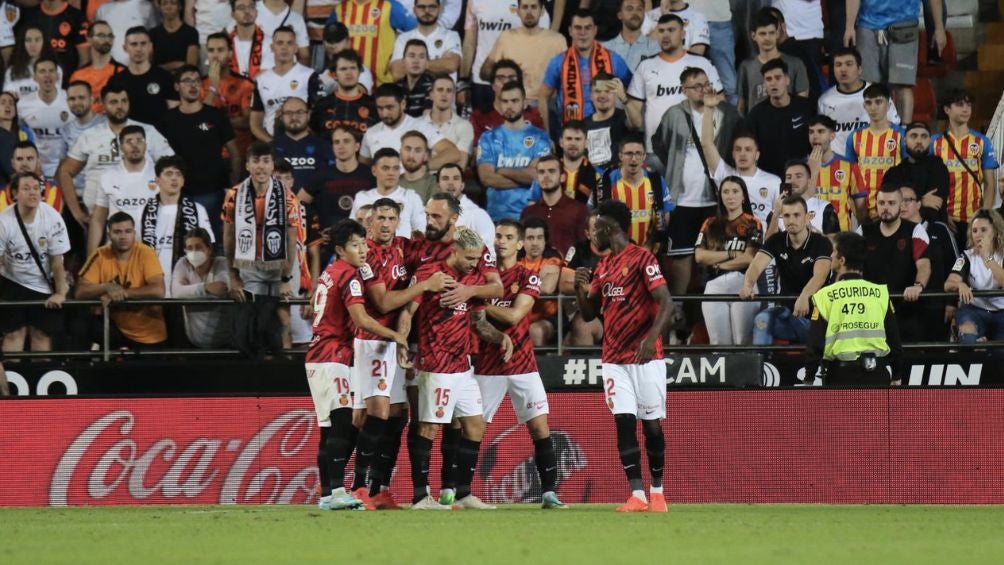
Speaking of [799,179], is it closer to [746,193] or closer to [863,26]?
[746,193]

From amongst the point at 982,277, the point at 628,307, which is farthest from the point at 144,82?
the point at 982,277

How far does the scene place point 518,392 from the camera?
1257 cm

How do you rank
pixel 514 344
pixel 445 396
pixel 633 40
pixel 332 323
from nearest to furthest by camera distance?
1. pixel 445 396
2. pixel 332 323
3. pixel 514 344
4. pixel 633 40

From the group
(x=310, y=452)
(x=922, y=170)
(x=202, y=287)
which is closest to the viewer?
(x=310, y=452)

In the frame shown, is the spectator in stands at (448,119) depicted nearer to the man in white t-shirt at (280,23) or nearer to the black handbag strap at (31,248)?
the man in white t-shirt at (280,23)

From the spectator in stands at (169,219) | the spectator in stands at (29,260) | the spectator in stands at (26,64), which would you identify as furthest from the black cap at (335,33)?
the spectator in stands at (29,260)

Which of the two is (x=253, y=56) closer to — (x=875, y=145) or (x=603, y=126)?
(x=603, y=126)

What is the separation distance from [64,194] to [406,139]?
403 centimetres

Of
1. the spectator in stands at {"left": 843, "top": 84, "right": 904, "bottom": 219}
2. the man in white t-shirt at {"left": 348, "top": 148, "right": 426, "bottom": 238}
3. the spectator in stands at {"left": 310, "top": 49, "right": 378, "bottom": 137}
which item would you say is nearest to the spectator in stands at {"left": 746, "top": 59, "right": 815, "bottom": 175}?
the spectator in stands at {"left": 843, "top": 84, "right": 904, "bottom": 219}

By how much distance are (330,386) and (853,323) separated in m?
4.52

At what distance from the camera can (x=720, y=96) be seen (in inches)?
679

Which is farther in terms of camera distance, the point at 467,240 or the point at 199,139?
the point at 199,139

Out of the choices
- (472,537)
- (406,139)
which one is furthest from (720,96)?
(472,537)

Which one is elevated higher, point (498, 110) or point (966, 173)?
point (498, 110)
